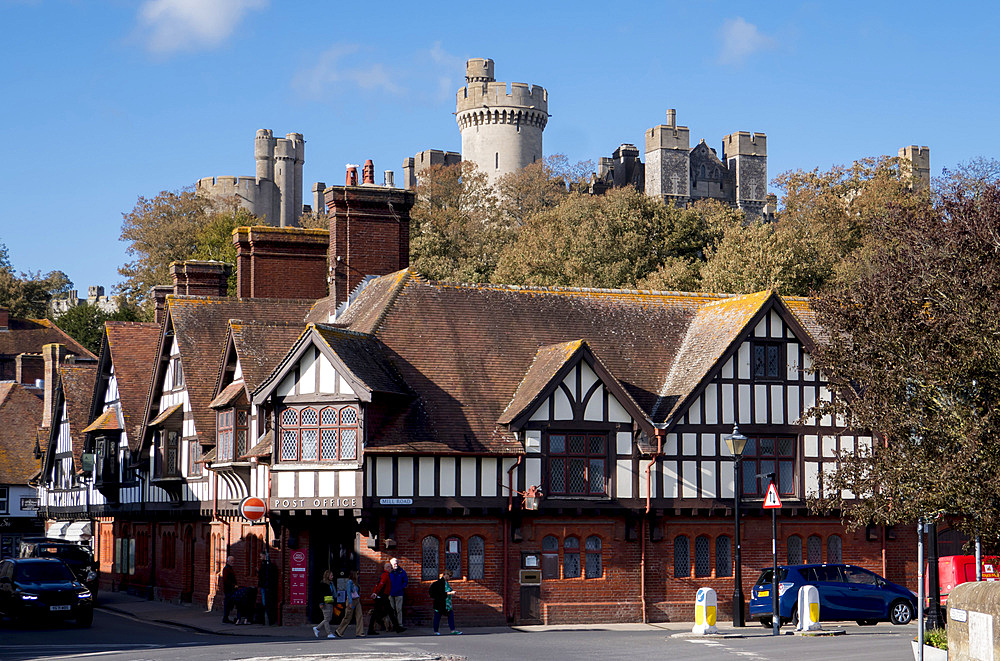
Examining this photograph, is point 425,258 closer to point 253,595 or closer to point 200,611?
point 200,611

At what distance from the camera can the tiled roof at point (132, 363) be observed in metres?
45.7

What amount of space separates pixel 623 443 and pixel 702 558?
3505 millimetres

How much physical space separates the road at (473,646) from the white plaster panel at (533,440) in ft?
13.7

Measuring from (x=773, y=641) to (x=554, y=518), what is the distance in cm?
737

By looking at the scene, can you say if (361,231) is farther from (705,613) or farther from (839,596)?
(839,596)

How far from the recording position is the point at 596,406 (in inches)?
1289

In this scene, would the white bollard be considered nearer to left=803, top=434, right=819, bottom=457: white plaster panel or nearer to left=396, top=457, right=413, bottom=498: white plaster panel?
left=803, top=434, right=819, bottom=457: white plaster panel

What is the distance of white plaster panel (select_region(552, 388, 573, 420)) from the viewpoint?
32438 mm

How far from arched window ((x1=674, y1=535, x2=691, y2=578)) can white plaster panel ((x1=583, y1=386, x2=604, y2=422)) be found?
11.8 feet

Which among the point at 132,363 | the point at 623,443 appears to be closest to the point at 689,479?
the point at 623,443

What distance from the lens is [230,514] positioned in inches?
1415

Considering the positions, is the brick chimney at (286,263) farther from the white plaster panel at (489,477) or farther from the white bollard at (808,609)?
the white bollard at (808,609)

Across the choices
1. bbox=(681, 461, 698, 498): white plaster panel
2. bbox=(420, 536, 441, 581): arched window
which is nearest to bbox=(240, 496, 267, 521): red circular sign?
bbox=(420, 536, 441, 581): arched window

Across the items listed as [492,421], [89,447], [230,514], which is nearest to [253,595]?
[230,514]
